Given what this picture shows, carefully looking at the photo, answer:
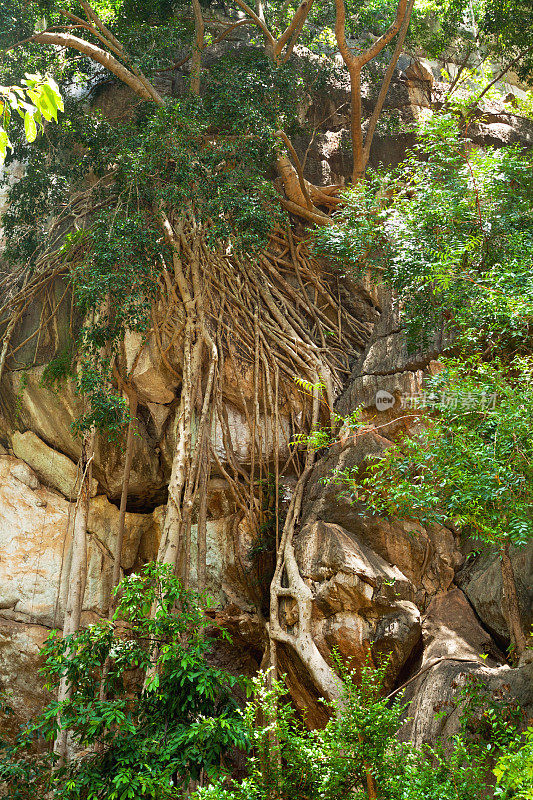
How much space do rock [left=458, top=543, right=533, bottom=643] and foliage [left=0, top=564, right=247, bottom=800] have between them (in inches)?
A: 94.5

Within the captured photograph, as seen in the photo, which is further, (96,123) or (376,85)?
(376,85)

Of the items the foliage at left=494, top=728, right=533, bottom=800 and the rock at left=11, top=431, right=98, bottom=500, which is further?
the rock at left=11, top=431, right=98, bottom=500

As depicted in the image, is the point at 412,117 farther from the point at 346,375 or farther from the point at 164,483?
the point at 164,483

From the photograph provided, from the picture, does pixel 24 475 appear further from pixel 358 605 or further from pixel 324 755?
pixel 324 755

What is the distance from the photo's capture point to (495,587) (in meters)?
5.45

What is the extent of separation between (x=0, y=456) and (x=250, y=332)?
306 centimetres

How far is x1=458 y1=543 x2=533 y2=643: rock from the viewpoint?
191 inches

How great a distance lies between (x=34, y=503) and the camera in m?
7.22

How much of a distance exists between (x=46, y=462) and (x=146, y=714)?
14.2 feet

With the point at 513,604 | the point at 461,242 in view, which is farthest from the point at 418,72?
the point at 513,604

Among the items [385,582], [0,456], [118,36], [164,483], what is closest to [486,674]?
[385,582]

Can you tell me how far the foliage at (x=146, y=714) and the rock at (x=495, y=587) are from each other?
94.5 inches

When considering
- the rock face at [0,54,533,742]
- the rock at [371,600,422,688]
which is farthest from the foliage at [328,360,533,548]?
the rock at [371,600,422,688]

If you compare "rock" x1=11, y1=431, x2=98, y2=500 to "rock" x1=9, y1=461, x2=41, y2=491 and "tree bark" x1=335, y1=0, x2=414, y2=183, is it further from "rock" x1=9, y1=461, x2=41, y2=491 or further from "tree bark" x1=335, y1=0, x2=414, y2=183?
"tree bark" x1=335, y1=0, x2=414, y2=183
